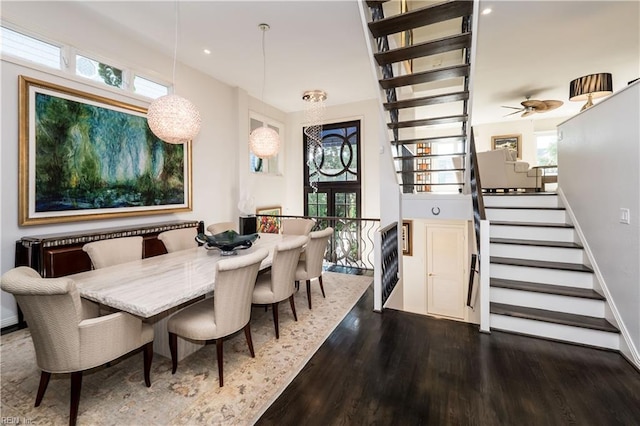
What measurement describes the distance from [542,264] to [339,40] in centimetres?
368

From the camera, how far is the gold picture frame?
26.7 ft

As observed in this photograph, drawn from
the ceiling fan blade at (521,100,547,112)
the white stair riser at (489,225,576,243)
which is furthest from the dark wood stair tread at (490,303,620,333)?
the ceiling fan blade at (521,100,547,112)

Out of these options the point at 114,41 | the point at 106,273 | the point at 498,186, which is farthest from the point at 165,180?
the point at 498,186

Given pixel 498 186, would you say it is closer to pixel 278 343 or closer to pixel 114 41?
pixel 278 343

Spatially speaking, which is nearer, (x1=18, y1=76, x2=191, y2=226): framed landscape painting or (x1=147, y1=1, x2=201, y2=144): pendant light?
(x1=147, y1=1, x2=201, y2=144): pendant light

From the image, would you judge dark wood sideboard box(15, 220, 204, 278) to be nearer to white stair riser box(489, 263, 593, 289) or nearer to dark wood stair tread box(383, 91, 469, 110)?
dark wood stair tread box(383, 91, 469, 110)

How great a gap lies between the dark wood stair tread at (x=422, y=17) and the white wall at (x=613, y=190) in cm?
147

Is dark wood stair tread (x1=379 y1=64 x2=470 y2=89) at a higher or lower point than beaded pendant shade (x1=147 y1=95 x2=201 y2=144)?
higher

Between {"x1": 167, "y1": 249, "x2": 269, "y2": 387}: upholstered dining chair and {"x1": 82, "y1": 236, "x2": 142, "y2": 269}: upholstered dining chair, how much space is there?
0.97 meters

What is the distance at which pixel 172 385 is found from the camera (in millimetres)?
1987

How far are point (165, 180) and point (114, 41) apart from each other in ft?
6.01

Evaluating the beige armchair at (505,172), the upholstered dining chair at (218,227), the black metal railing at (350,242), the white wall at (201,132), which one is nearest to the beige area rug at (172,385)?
the white wall at (201,132)

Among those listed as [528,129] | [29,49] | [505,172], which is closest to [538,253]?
[505,172]

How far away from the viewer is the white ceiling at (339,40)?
322 centimetres
